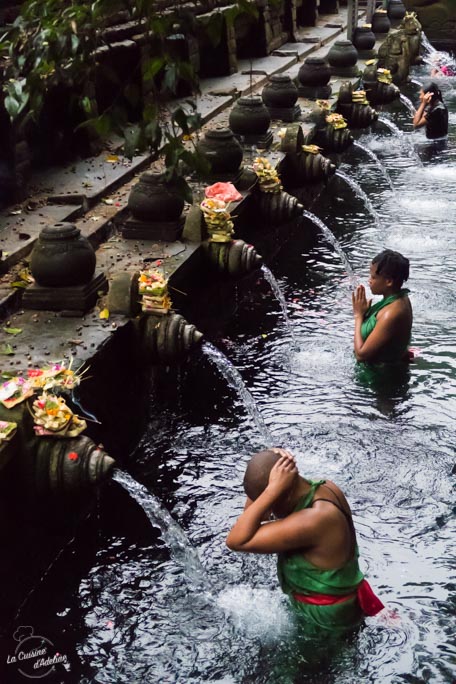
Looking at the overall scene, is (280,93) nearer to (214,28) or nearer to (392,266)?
(392,266)

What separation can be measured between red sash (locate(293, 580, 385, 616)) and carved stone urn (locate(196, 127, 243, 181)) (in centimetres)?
632

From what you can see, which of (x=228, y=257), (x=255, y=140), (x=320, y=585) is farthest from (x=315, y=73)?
(x=320, y=585)

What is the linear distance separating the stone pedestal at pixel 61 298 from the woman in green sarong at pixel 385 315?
2.27 meters

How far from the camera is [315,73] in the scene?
1614cm

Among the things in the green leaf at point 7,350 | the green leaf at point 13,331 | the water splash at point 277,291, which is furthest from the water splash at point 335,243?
the green leaf at point 7,350

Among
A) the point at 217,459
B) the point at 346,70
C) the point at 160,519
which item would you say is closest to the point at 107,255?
the point at 217,459

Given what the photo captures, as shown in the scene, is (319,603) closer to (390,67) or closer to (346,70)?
(346,70)

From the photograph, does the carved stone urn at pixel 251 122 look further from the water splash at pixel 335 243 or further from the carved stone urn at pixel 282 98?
the carved stone urn at pixel 282 98

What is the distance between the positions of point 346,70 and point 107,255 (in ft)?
40.3

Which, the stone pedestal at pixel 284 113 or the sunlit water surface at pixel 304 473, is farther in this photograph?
the stone pedestal at pixel 284 113

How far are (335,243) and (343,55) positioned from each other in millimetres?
8631

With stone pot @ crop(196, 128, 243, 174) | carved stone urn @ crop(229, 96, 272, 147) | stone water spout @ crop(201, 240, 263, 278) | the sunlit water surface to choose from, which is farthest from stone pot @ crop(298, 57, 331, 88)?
stone water spout @ crop(201, 240, 263, 278)

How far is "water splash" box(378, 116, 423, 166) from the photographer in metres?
16.6

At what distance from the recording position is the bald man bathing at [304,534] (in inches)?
175
